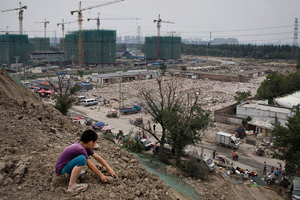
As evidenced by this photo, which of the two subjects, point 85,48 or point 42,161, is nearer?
point 42,161

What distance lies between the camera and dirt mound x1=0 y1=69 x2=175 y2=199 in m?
3.27

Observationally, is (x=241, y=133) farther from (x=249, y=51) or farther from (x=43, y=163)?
(x=249, y=51)

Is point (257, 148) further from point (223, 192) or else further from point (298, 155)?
point (223, 192)

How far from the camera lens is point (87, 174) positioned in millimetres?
3488

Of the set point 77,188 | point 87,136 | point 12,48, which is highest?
point 12,48

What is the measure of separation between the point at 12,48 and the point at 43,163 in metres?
54.4

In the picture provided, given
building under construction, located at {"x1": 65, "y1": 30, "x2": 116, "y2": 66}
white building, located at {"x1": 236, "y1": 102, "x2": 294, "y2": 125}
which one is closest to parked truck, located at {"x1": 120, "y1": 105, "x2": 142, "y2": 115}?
white building, located at {"x1": 236, "y1": 102, "x2": 294, "y2": 125}

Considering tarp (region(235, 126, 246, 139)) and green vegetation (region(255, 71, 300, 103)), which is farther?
green vegetation (region(255, 71, 300, 103))

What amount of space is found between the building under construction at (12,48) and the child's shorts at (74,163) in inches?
2070

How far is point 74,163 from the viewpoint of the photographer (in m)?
3.17

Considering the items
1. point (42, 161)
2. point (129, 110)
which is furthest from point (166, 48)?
point (42, 161)

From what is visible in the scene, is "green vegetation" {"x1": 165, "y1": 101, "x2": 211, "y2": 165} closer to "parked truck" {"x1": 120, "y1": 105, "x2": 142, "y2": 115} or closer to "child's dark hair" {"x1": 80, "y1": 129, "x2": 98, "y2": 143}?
"child's dark hair" {"x1": 80, "y1": 129, "x2": 98, "y2": 143}

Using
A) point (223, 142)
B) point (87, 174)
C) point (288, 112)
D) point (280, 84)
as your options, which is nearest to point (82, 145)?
point (87, 174)

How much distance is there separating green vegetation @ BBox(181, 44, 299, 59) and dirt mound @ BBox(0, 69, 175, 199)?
72208 millimetres
